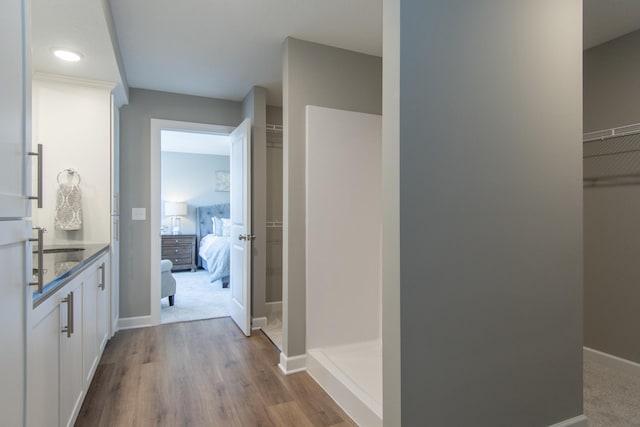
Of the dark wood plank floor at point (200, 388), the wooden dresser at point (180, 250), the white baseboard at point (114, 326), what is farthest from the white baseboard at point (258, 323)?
the wooden dresser at point (180, 250)

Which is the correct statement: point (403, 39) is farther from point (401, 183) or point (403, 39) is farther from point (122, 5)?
point (122, 5)

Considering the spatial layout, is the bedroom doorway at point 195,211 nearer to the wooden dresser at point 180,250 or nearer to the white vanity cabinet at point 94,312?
the wooden dresser at point 180,250

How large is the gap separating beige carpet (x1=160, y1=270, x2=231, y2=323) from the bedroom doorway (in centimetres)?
1

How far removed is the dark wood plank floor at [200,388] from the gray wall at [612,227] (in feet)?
7.07

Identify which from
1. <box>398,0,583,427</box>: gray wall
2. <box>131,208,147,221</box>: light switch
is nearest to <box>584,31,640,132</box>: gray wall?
<box>398,0,583,427</box>: gray wall

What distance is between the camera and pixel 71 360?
171cm

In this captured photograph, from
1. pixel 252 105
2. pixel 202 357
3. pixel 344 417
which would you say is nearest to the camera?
pixel 344 417

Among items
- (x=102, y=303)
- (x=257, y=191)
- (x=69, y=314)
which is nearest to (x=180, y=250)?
(x=257, y=191)

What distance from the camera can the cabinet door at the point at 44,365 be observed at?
45.7 inches

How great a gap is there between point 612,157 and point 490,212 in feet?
6.23

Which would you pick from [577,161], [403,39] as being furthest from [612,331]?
[403,39]

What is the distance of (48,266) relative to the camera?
175cm

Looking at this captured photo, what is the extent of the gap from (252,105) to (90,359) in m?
2.60

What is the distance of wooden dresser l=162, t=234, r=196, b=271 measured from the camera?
645 centimetres
